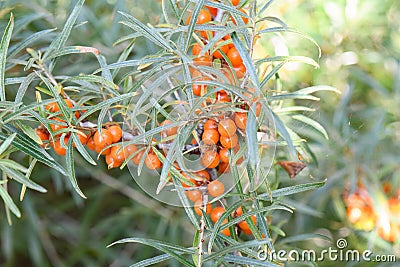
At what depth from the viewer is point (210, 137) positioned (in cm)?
60

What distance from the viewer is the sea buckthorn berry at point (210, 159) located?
623 mm

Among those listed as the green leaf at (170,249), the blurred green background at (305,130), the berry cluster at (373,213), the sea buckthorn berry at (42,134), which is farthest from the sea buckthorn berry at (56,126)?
the berry cluster at (373,213)

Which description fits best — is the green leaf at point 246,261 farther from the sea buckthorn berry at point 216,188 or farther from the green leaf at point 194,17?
the green leaf at point 194,17

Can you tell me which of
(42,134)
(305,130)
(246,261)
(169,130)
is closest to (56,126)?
(42,134)

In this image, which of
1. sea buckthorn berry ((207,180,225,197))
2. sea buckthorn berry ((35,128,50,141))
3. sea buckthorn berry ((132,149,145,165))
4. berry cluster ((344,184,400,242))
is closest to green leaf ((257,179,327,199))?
sea buckthorn berry ((207,180,225,197))

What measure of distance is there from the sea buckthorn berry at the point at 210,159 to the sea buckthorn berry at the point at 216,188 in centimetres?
2

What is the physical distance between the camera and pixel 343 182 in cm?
117

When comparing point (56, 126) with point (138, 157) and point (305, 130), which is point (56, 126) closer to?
point (138, 157)

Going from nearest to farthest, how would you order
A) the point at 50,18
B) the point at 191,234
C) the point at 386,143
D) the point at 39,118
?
the point at 39,118
the point at 50,18
the point at 386,143
the point at 191,234

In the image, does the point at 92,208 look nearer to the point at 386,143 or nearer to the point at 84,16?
the point at 84,16

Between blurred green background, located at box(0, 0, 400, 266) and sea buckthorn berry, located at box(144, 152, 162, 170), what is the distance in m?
0.37

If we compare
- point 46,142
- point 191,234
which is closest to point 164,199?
point 46,142

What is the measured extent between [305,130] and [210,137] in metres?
0.34

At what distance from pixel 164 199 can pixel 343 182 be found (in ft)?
2.03
